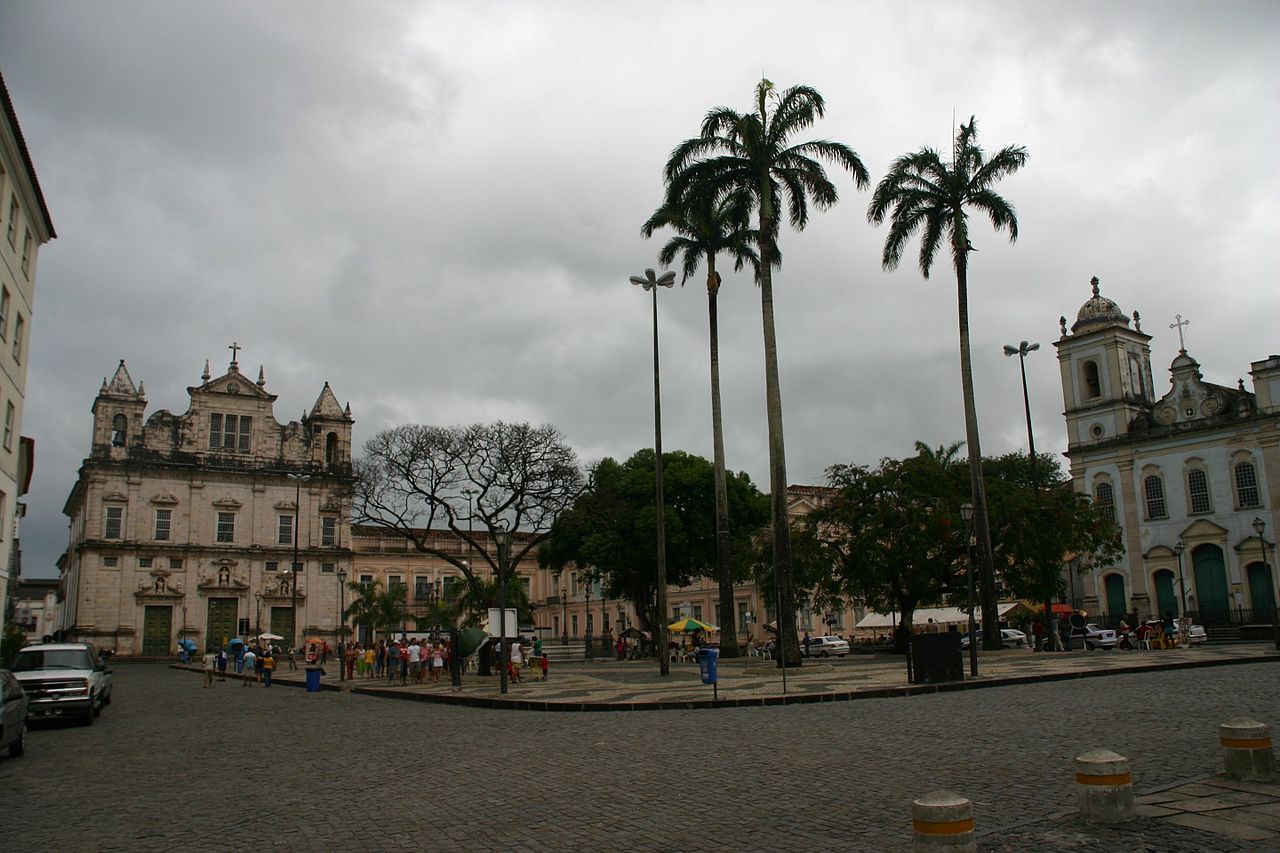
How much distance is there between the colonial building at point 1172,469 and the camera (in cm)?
4791

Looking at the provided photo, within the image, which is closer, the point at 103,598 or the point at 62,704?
the point at 62,704

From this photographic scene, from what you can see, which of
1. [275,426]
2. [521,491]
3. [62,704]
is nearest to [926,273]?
[521,491]

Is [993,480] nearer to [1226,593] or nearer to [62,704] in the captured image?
[1226,593]

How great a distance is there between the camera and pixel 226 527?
63312 mm

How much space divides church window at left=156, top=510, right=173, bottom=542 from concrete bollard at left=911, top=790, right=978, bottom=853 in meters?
64.2

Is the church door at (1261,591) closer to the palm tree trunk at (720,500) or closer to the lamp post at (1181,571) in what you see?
the lamp post at (1181,571)

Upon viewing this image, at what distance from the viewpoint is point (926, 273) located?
107 feet

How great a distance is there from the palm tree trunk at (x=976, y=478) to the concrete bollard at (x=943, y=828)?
86.4 feet

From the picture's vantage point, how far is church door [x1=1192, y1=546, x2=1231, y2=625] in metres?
48.8

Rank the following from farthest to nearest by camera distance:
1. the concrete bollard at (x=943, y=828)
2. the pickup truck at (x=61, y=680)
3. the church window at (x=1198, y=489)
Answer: the church window at (x=1198, y=489) → the pickup truck at (x=61, y=680) → the concrete bollard at (x=943, y=828)

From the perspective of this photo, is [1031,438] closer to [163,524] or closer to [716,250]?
[716,250]

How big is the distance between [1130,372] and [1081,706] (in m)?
47.5

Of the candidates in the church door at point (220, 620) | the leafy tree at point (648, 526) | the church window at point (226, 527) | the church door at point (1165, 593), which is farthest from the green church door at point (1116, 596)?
the church window at point (226, 527)

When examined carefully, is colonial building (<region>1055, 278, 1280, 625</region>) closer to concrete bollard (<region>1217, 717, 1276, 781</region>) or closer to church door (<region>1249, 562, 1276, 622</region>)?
church door (<region>1249, 562, 1276, 622</region>)
